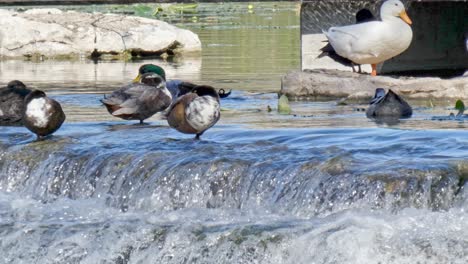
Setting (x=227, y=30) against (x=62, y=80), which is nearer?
(x=62, y=80)

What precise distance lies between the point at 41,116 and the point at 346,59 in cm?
546

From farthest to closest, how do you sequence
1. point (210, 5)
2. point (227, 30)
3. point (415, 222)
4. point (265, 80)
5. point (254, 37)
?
point (210, 5), point (227, 30), point (254, 37), point (265, 80), point (415, 222)

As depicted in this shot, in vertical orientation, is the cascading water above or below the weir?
below

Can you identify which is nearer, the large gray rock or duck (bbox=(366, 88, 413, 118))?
duck (bbox=(366, 88, 413, 118))

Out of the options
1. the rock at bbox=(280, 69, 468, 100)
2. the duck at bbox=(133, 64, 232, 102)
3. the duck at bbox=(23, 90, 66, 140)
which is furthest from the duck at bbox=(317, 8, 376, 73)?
the duck at bbox=(23, 90, 66, 140)

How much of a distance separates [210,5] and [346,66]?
3992cm

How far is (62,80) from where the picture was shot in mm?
17688

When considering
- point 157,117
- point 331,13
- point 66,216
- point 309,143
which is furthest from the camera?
point 331,13

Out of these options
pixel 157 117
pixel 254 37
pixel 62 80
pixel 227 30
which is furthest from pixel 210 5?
pixel 157 117

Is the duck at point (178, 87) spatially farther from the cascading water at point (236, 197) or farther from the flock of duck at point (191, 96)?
the cascading water at point (236, 197)

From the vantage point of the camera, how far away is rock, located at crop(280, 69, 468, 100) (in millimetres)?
13133

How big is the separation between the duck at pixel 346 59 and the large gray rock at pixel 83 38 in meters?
10.1

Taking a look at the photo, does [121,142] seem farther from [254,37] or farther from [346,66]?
[254,37]

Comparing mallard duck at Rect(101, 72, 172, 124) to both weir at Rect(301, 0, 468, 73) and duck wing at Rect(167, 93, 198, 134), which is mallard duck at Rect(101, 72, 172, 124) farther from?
weir at Rect(301, 0, 468, 73)
